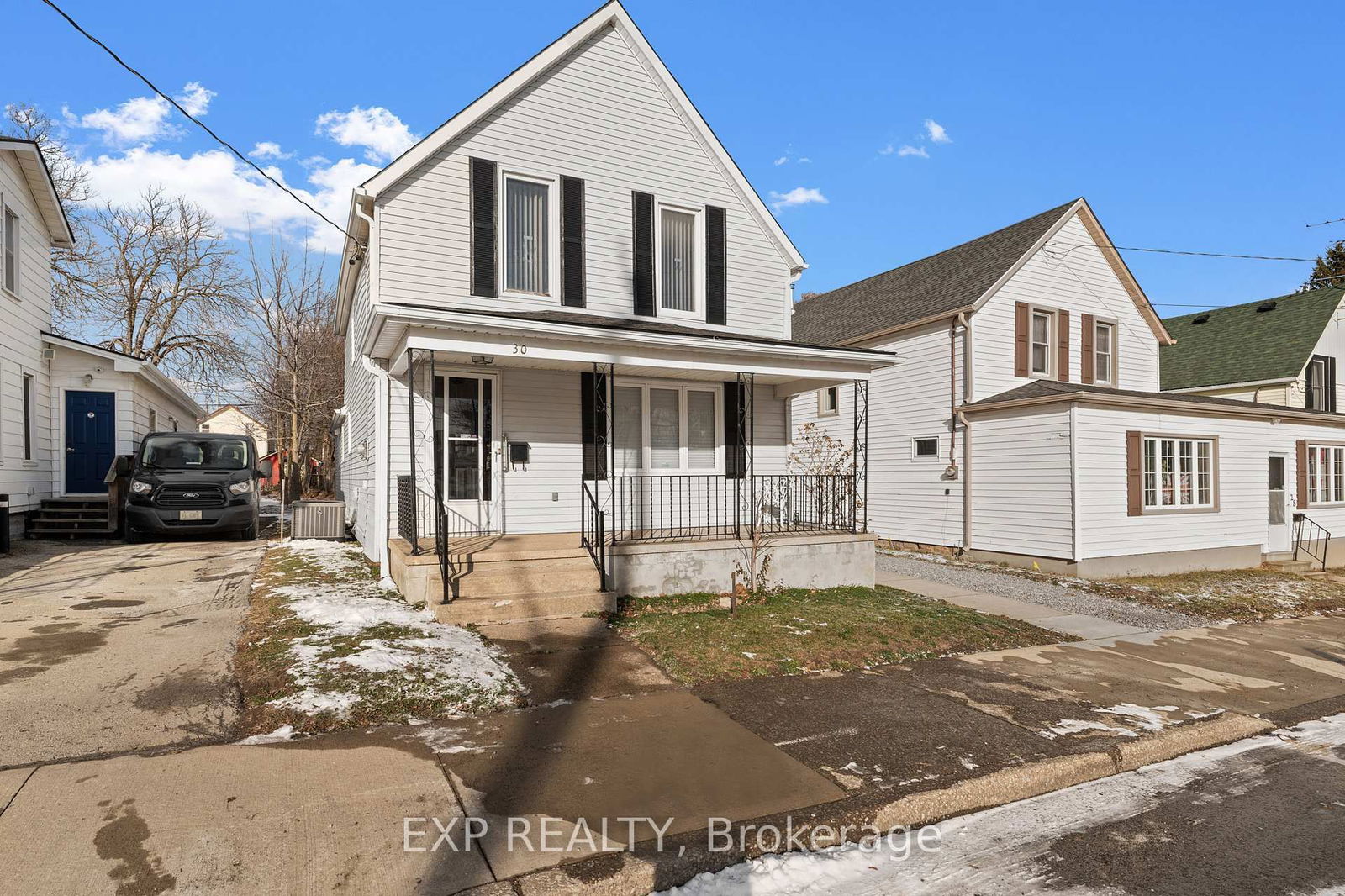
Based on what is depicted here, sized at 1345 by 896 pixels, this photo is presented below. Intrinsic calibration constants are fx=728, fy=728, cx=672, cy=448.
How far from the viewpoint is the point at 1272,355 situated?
2159cm

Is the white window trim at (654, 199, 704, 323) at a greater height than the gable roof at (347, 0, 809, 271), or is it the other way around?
the gable roof at (347, 0, 809, 271)

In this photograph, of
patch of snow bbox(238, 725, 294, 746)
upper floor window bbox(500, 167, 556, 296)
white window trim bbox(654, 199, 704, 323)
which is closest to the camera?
patch of snow bbox(238, 725, 294, 746)

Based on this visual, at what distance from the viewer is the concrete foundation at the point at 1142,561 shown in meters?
13.6

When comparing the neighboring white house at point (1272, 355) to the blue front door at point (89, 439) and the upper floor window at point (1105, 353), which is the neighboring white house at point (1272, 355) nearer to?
the upper floor window at point (1105, 353)

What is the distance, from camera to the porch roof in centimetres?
789

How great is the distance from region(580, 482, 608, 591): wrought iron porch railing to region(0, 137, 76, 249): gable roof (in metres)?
12.4

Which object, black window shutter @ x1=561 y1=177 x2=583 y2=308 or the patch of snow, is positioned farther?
black window shutter @ x1=561 y1=177 x2=583 y2=308

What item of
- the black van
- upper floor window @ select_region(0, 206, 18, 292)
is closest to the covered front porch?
the black van

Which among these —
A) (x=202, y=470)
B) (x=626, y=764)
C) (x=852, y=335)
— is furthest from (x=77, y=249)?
(x=626, y=764)

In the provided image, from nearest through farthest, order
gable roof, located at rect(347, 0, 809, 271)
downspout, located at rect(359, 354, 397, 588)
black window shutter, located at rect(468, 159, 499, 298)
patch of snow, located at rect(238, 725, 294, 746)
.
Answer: patch of snow, located at rect(238, 725, 294, 746), downspout, located at rect(359, 354, 397, 588), gable roof, located at rect(347, 0, 809, 271), black window shutter, located at rect(468, 159, 499, 298)

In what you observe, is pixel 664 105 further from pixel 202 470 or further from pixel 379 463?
pixel 202 470

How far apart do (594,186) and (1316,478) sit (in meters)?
19.9

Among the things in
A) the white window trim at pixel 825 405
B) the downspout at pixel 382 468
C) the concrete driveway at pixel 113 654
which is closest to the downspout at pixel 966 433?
the white window trim at pixel 825 405

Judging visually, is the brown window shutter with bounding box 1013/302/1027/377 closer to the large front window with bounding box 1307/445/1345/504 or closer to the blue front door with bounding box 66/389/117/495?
→ the large front window with bounding box 1307/445/1345/504
